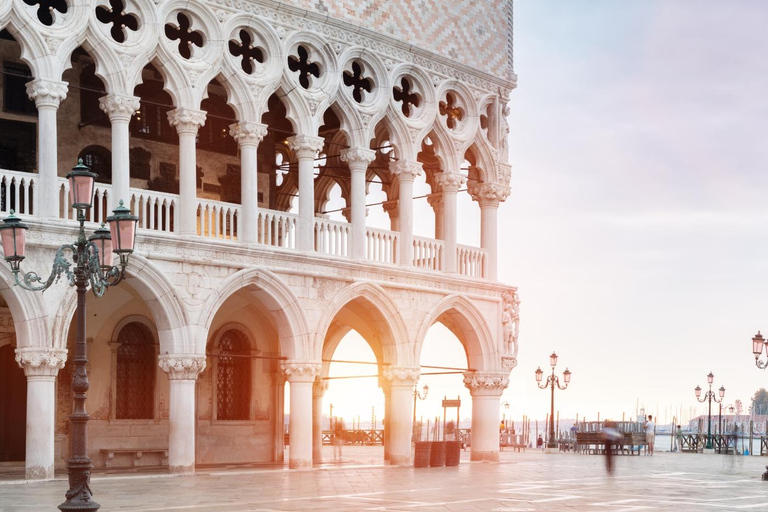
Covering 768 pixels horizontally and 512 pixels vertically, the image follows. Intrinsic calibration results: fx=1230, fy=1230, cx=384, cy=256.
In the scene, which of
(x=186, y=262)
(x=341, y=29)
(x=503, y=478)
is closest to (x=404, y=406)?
(x=503, y=478)

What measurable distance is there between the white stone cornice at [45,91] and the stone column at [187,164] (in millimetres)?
2459

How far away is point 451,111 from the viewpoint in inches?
1134

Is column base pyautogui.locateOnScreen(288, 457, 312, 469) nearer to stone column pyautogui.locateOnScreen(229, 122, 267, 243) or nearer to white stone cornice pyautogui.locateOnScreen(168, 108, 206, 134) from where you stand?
stone column pyautogui.locateOnScreen(229, 122, 267, 243)

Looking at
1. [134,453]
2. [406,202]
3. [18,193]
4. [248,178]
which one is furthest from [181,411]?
[406,202]

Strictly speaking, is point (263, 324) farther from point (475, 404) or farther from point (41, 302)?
point (41, 302)

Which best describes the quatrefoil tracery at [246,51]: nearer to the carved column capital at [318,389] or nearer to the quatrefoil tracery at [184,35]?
the quatrefoil tracery at [184,35]

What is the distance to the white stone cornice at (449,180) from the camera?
2803cm

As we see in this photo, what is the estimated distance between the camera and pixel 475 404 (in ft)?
95.2

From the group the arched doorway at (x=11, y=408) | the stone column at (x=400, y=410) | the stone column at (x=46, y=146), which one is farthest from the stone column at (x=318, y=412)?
the stone column at (x=46, y=146)

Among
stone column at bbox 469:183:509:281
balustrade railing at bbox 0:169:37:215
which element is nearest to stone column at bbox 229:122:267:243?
Answer: balustrade railing at bbox 0:169:37:215

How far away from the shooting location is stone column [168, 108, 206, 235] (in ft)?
76.0

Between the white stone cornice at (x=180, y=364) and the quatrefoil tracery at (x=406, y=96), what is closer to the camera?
the white stone cornice at (x=180, y=364)

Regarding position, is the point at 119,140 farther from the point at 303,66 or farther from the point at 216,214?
the point at 303,66

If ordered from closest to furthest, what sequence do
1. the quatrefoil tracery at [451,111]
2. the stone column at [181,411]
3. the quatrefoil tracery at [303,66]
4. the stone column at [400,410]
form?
1. the stone column at [181,411]
2. the quatrefoil tracery at [303,66]
3. the stone column at [400,410]
4. the quatrefoil tracery at [451,111]
